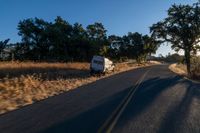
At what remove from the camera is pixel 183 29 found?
58.1 meters

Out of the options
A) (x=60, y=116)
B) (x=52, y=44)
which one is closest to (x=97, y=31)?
(x=52, y=44)

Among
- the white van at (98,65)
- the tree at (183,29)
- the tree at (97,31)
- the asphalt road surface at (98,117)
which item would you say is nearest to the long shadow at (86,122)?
the asphalt road surface at (98,117)

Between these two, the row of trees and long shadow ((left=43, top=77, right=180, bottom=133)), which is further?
Answer: the row of trees

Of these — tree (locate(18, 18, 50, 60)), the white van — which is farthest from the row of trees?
the white van

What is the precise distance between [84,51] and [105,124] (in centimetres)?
6319

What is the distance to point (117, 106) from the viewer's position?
14539 mm

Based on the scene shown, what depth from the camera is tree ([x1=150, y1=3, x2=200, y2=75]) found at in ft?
189

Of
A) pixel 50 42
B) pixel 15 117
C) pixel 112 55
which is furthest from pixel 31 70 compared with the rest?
pixel 112 55

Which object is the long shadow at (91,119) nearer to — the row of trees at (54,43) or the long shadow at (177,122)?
the long shadow at (177,122)

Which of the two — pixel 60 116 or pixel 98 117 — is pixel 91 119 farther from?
pixel 60 116

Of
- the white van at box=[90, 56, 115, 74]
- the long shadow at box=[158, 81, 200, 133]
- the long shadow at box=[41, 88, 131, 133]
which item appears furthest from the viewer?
the white van at box=[90, 56, 115, 74]

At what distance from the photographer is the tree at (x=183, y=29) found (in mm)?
57625

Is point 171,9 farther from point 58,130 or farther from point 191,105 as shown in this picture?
point 58,130

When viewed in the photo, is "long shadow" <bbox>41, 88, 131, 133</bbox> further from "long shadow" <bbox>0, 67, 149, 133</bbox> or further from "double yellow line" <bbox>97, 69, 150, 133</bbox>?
"double yellow line" <bbox>97, 69, 150, 133</bbox>
